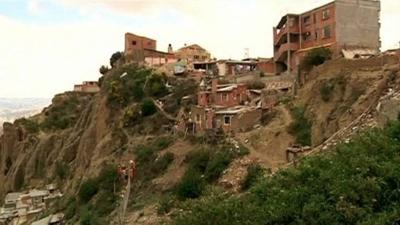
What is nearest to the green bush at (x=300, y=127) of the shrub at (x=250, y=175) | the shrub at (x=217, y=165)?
the shrub at (x=217, y=165)

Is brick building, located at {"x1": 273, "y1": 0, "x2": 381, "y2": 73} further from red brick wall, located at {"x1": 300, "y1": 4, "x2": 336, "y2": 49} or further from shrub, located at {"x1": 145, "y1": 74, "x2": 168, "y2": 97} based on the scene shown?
shrub, located at {"x1": 145, "y1": 74, "x2": 168, "y2": 97}

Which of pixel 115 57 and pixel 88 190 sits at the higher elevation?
pixel 115 57

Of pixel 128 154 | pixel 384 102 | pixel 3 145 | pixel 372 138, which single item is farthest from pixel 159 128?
pixel 3 145

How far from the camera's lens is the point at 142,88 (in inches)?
1421

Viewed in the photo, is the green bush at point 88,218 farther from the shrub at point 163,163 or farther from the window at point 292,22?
the window at point 292,22

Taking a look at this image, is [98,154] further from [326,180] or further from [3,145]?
[326,180]

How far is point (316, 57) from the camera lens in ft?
90.1

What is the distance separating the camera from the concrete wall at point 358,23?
29078mm

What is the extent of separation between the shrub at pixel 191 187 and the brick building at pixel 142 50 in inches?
872

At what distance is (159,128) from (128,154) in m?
2.33

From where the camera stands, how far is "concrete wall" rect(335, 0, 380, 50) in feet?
95.4

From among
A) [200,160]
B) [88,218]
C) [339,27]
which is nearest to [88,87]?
[339,27]

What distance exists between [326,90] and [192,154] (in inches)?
240

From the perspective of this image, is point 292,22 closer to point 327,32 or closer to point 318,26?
point 318,26
